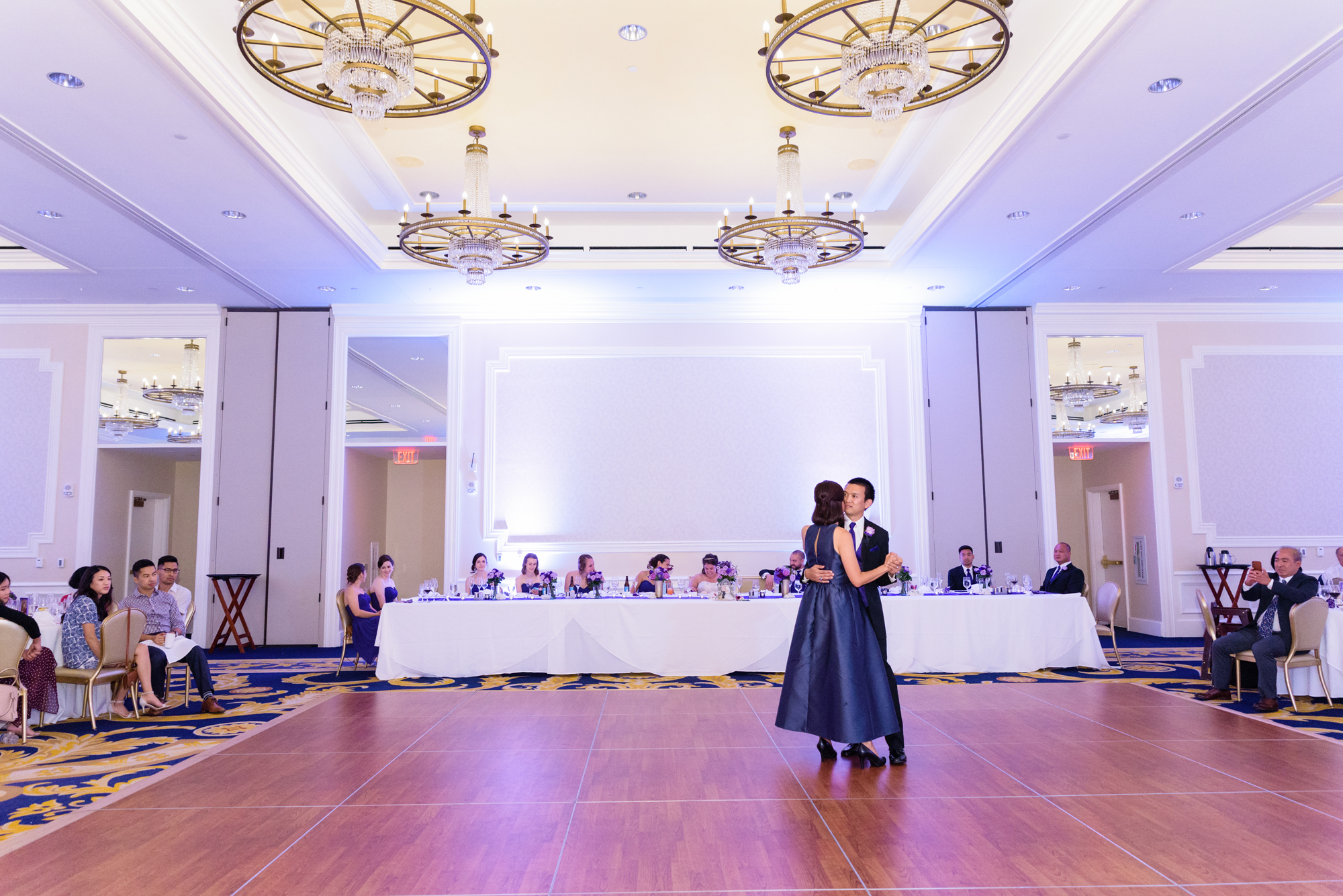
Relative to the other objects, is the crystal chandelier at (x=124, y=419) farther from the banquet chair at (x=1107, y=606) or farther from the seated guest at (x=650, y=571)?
the banquet chair at (x=1107, y=606)

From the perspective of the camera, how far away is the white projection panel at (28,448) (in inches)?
394

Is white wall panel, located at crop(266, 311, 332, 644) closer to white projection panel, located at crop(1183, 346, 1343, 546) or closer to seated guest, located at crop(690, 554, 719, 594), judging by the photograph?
seated guest, located at crop(690, 554, 719, 594)

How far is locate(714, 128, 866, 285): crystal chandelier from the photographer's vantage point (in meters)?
6.83

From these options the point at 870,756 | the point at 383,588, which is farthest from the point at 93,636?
the point at 870,756

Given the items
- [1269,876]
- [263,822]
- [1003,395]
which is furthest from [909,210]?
[263,822]

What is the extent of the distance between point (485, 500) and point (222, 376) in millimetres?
3498

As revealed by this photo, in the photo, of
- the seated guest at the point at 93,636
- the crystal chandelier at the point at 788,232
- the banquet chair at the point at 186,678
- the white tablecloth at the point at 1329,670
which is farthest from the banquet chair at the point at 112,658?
the white tablecloth at the point at 1329,670

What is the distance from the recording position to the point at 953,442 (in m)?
10.4

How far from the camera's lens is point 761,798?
3951 millimetres

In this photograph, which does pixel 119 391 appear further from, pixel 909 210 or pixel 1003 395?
pixel 1003 395

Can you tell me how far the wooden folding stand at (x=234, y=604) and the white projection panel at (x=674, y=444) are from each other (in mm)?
2902

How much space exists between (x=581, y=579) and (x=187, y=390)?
239 inches

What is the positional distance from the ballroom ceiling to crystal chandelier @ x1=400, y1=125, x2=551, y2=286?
388mm

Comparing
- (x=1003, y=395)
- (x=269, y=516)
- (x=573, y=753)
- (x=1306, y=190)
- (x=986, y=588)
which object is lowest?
(x=573, y=753)
